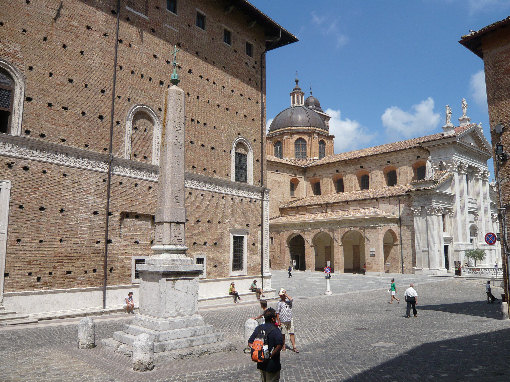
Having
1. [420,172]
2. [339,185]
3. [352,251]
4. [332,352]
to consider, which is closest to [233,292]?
[332,352]

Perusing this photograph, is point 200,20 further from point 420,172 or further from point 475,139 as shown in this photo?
point 475,139

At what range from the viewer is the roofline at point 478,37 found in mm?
13696

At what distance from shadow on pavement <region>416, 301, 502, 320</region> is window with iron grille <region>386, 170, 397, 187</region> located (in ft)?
73.5

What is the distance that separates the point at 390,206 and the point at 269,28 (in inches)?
756

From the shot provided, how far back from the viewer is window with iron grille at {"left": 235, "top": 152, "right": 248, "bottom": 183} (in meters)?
19.6

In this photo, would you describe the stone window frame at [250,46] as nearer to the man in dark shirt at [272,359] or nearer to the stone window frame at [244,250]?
the stone window frame at [244,250]

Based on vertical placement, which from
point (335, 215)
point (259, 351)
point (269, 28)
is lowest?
point (259, 351)

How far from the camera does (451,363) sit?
791 centimetres

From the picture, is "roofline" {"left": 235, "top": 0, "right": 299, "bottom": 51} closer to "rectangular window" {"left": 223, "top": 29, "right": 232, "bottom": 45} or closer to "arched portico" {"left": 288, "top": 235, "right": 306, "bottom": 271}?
"rectangular window" {"left": 223, "top": 29, "right": 232, "bottom": 45}

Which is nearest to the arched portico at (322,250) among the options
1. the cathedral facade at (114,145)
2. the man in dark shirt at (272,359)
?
the cathedral facade at (114,145)

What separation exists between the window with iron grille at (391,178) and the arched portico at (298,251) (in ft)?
31.5

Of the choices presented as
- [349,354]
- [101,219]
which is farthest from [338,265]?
[349,354]

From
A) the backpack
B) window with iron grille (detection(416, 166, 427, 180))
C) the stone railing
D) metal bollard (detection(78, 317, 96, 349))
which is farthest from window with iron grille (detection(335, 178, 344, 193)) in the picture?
the backpack

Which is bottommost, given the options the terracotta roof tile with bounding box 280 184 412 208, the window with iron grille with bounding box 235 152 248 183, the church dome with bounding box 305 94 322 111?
the window with iron grille with bounding box 235 152 248 183
